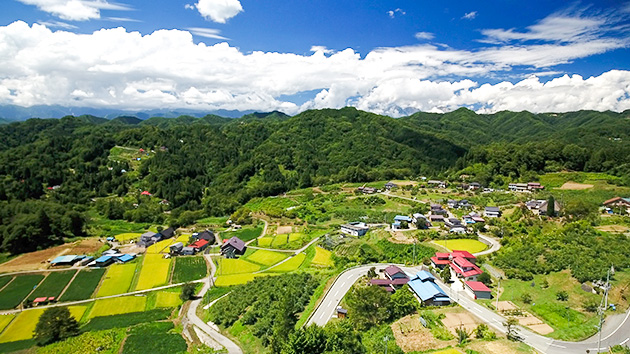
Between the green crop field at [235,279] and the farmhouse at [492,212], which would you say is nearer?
the green crop field at [235,279]

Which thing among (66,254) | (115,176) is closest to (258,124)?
(115,176)

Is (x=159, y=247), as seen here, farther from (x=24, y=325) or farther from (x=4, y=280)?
(x=24, y=325)

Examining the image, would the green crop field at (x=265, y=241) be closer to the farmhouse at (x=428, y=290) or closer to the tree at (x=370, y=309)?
the farmhouse at (x=428, y=290)

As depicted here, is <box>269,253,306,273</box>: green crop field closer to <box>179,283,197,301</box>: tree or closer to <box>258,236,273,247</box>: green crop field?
<box>258,236,273,247</box>: green crop field

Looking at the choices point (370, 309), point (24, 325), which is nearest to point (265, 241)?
point (24, 325)

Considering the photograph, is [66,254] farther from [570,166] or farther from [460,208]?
[570,166]

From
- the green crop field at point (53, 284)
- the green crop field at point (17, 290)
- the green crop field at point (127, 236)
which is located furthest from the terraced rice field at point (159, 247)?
the green crop field at point (17, 290)

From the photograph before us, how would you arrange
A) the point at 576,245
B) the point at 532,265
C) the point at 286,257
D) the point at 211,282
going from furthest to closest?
the point at 286,257
the point at 211,282
the point at 576,245
the point at 532,265

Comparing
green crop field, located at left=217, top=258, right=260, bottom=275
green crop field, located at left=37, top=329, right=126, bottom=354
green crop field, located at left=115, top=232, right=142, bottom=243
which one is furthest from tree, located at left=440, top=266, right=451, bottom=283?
green crop field, located at left=115, top=232, right=142, bottom=243
